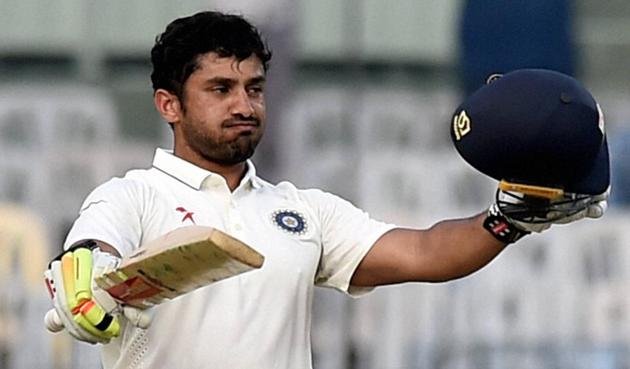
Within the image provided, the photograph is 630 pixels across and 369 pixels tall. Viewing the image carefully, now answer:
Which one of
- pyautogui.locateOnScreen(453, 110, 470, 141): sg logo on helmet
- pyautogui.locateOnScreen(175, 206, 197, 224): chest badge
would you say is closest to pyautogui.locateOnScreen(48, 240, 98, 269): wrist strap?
pyautogui.locateOnScreen(175, 206, 197, 224): chest badge

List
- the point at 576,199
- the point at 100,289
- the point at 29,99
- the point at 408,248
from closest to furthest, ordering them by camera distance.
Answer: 1. the point at 100,289
2. the point at 576,199
3. the point at 408,248
4. the point at 29,99

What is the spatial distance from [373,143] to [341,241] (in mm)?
3205

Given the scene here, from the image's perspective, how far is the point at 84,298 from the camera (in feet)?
12.3

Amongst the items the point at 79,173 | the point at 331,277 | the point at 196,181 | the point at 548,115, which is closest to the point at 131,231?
the point at 196,181

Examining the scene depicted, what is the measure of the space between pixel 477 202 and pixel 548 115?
3.68 m

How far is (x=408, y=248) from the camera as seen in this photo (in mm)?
4383

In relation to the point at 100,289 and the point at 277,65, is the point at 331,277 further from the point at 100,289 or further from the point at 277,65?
the point at 277,65

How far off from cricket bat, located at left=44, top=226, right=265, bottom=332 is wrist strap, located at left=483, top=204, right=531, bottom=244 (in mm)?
668

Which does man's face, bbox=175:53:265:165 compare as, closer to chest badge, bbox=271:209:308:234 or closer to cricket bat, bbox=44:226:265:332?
chest badge, bbox=271:209:308:234

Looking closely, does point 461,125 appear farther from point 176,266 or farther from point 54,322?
point 54,322

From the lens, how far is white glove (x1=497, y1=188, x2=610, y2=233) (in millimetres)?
4055

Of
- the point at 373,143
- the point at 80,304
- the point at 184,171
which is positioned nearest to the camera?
the point at 80,304

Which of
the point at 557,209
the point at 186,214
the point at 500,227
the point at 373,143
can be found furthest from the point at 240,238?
the point at 373,143

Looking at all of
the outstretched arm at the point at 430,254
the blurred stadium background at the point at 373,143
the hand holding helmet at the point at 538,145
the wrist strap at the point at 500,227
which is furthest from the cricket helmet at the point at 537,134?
the blurred stadium background at the point at 373,143
